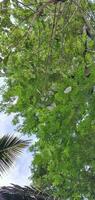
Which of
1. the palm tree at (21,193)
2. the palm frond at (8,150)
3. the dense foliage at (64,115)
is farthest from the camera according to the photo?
the palm tree at (21,193)

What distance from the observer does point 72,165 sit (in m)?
10.4

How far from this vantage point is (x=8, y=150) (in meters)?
13.0

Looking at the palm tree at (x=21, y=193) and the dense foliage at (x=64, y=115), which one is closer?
the dense foliage at (x=64, y=115)

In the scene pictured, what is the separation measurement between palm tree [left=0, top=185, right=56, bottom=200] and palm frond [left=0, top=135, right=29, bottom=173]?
0.97 m

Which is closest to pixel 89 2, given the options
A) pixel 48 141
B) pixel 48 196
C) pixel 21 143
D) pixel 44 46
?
pixel 44 46

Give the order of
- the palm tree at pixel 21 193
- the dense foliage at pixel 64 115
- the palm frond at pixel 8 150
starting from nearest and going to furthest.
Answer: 1. the dense foliage at pixel 64 115
2. the palm frond at pixel 8 150
3. the palm tree at pixel 21 193

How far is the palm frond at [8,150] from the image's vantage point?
12820mm

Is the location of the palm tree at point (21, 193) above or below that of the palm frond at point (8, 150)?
below

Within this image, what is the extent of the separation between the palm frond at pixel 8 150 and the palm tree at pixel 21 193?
0.97m

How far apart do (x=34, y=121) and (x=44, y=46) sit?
2.25 meters

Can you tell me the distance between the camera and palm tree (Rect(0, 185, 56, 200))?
13.6m

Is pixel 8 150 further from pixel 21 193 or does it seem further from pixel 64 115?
pixel 64 115

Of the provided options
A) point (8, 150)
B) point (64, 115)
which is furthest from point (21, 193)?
point (64, 115)

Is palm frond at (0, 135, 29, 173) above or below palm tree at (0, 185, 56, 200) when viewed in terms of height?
above
